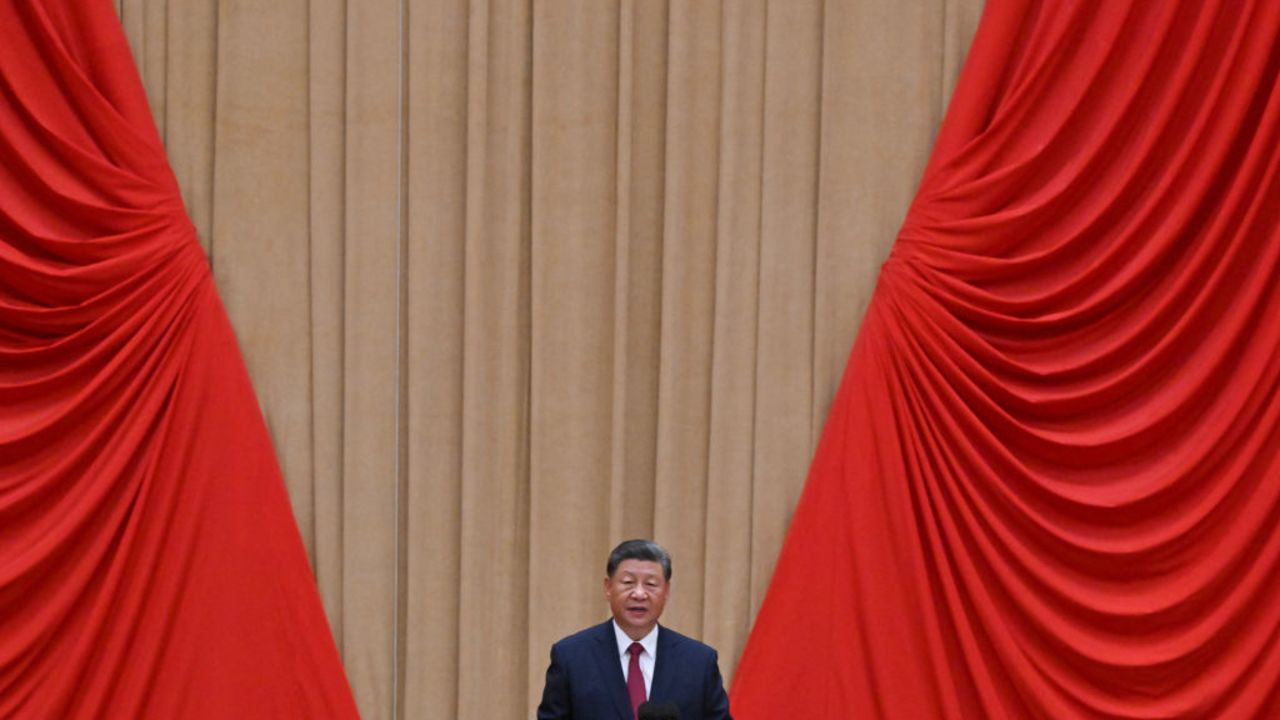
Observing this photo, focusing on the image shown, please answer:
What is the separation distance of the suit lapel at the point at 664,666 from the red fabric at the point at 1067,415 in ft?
3.08

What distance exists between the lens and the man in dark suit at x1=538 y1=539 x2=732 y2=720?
352 cm

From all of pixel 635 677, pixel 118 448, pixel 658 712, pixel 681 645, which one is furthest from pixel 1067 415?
pixel 118 448

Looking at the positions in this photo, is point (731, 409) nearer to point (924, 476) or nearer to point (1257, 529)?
point (924, 476)

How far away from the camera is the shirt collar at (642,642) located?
3615 mm

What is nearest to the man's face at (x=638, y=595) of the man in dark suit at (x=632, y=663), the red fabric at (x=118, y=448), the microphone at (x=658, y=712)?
the man in dark suit at (x=632, y=663)

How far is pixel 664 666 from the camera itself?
3.59 meters

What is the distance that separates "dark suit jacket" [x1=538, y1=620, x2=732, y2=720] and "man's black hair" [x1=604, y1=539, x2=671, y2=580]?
145 mm

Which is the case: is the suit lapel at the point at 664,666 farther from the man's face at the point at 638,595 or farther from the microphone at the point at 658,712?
the microphone at the point at 658,712

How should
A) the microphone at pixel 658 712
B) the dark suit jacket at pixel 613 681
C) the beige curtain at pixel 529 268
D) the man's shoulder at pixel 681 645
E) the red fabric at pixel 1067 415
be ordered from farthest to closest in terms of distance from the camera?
the beige curtain at pixel 529 268, the red fabric at pixel 1067 415, the man's shoulder at pixel 681 645, the dark suit jacket at pixel 613 681, the microphone at pixel 658 712

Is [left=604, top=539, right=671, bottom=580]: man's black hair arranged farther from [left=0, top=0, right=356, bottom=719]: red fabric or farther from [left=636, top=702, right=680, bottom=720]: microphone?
[left=0, top=0, right=356, bottom=719]: red fabric

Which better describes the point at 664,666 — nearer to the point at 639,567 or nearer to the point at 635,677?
the point at 635,677

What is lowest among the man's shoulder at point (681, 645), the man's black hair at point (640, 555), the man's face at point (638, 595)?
the man's shoulder at point (681, 645)

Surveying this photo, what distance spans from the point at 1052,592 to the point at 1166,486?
41cm

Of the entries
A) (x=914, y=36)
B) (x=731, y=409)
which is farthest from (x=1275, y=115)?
(x=731, y=409)
